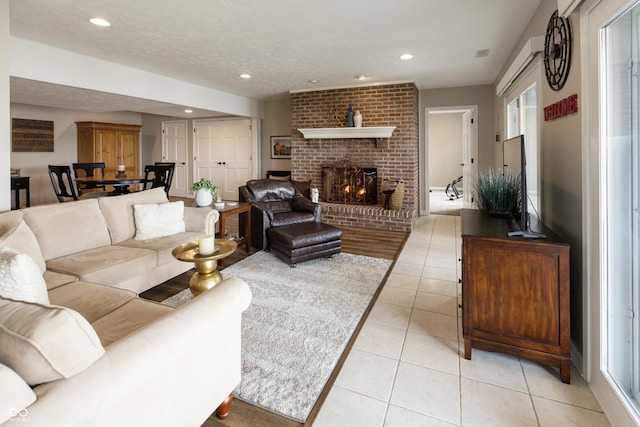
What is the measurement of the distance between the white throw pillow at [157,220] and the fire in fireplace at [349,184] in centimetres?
339

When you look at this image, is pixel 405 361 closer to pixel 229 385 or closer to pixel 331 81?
pixel 229 385

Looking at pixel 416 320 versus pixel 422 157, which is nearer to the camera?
pixel 416 320

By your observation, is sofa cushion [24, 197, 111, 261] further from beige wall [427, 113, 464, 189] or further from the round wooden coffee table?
beige wall [427, 113, 464, 189]

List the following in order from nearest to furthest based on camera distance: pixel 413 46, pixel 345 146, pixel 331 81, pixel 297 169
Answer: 1. pixel 413 46
2. pixel 331 81
3. pixel 345 146
4. pixel 297 169

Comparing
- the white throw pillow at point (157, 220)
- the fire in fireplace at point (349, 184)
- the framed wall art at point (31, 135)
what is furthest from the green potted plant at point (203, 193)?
the framed wall art at point (31, 135)

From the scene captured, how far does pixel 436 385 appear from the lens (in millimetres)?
1762

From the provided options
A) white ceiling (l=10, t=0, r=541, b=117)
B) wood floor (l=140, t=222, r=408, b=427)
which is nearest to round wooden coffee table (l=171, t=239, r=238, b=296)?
wood floor (l=140, t=222, r=408, b=427)

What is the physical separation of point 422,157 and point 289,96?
2.92 metres

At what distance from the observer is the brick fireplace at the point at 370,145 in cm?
557

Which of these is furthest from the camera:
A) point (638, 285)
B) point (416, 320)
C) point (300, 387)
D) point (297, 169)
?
point (297, 169)

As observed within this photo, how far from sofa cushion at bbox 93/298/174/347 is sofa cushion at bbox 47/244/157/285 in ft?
2.27

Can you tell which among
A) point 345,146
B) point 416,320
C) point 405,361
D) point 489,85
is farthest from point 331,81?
point 405,361

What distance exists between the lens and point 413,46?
3820mm

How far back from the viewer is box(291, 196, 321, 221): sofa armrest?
4.29 m
